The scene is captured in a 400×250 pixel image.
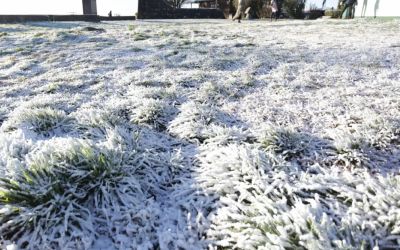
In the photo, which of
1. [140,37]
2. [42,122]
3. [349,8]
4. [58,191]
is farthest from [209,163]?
[349,8]

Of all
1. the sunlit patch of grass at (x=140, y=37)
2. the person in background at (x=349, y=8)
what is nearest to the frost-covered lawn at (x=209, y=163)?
the sunlit patch of grass at (x=140, y=37)

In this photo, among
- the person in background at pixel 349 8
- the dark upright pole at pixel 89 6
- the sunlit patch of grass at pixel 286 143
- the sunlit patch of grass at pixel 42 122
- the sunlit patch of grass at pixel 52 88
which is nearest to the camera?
the sunlit patch of grass at pixel 286 143

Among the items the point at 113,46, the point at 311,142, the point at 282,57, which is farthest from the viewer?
the point at 113,46

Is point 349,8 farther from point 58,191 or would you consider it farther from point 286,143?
point 58,191

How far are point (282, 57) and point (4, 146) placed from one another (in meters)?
6.93

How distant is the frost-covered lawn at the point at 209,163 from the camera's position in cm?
238

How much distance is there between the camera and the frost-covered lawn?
2.38 metres

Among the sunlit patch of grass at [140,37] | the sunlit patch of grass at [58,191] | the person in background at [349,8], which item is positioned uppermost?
the person in background at [349,8]

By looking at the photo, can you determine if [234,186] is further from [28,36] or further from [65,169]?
[28,36]

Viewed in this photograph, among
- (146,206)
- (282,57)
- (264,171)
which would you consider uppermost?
(282,57)

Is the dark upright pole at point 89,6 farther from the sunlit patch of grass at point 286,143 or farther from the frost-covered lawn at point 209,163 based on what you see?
the sunlit patch of grass at point 286,143

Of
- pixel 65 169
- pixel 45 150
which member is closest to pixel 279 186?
pixel 65 169

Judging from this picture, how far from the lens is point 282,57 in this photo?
8.38 meters

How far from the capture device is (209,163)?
11.2 ft
